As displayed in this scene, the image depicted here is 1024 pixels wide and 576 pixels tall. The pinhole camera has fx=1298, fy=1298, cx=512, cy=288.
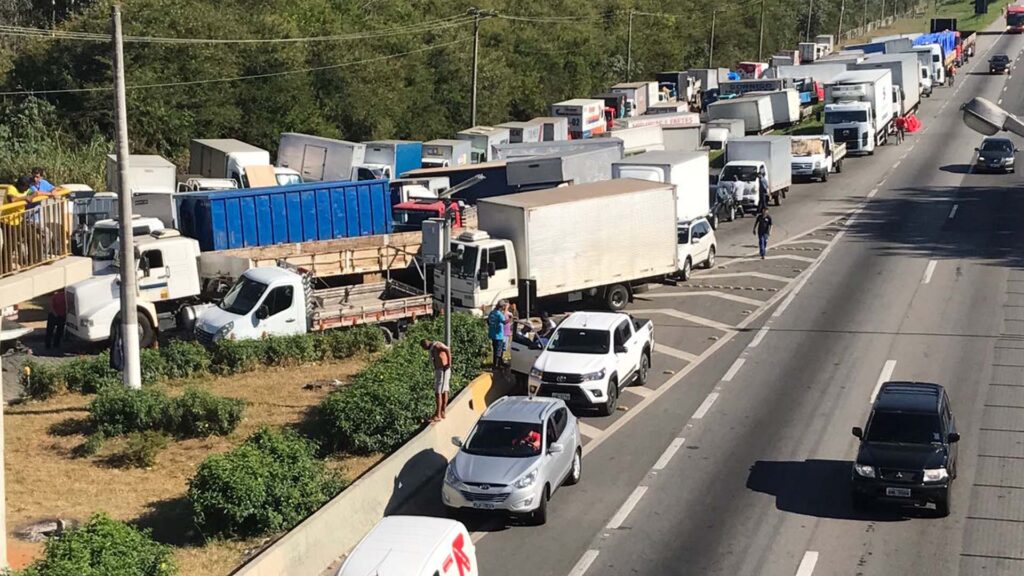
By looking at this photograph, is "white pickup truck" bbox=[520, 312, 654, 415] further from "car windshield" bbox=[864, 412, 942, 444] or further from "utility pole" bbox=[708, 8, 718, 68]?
"utility pole" bbox=[708, 8, 718, 68]

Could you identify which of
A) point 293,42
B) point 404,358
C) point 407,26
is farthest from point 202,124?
point 404,358

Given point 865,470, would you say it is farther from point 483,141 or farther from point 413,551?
point 483,141

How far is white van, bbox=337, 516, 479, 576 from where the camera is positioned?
15.4 meters

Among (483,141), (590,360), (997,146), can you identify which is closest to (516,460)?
(590,360)

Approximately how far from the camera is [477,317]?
102 ft

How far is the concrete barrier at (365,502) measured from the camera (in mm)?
18156

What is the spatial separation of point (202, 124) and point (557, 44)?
4045 cm

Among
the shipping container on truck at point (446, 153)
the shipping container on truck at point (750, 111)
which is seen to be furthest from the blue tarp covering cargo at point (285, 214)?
the shipping container on truck at point (750, 111)

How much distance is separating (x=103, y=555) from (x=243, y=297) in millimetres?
15597

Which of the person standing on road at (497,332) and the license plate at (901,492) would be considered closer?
the license plate at (901,492)

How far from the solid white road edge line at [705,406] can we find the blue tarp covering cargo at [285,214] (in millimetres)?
15508

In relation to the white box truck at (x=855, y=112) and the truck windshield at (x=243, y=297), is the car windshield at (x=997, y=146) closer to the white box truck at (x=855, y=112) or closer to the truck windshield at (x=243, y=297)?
the white box truck at (x=855, y=112)

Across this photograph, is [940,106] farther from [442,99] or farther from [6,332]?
[6,332]

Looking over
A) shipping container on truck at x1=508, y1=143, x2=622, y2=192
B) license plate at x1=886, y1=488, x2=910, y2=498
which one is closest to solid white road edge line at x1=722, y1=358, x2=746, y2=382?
license plate at x1=886, y1=488, x2=910, y2=498
